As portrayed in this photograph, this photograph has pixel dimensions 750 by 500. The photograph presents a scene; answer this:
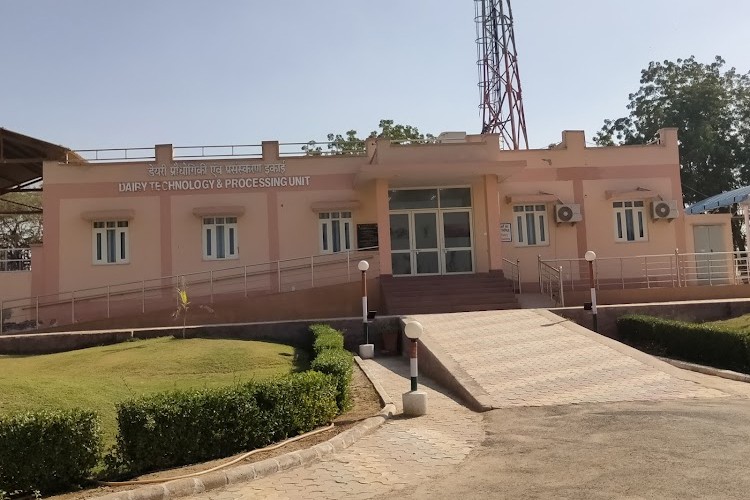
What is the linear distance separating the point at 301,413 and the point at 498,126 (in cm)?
2220

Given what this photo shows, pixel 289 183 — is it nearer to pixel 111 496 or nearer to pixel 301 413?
pixel 301 413

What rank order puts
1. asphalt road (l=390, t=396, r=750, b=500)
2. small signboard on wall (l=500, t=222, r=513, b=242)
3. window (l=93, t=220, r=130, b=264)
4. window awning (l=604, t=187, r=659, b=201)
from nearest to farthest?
asphalt road (l=390, t=396, r=750, b=500) < window (l=93, t=220, r=130, b=264) < small signboard on wall (l=500, t=222, r=513, b=242) < window awning (l=604, t=187, r=659, b=201)

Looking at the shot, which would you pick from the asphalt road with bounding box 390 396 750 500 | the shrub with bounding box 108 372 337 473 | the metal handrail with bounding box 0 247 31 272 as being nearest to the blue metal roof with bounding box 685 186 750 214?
the asphalt road with bounding box 390 396 750 500

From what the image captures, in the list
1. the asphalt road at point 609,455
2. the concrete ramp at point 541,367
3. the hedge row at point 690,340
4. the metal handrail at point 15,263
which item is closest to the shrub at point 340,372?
the concrete ramp at point 541,367

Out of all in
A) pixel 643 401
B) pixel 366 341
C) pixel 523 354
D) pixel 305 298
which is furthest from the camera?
pixel 305 298

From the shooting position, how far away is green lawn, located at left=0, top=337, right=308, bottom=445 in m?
7.96

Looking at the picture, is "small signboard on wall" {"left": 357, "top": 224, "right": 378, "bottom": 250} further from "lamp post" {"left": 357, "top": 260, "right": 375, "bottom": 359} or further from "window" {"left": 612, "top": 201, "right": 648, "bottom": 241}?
"window" {"left": 612, "top": 201, "right": 648, "bottom": 241}

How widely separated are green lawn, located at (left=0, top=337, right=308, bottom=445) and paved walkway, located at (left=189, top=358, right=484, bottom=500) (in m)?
2.01

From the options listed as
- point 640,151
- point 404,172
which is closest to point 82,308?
point 404,172

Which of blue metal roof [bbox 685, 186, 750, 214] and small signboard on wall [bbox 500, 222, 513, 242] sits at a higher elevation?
blue metal roof [bbox 685, 186, 750, 214]

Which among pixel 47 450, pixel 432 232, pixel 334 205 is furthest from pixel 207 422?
pixel 334 205

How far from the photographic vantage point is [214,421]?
6.34 meters

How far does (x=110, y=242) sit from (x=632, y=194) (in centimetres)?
1637

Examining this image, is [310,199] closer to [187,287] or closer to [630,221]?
[187,287]
